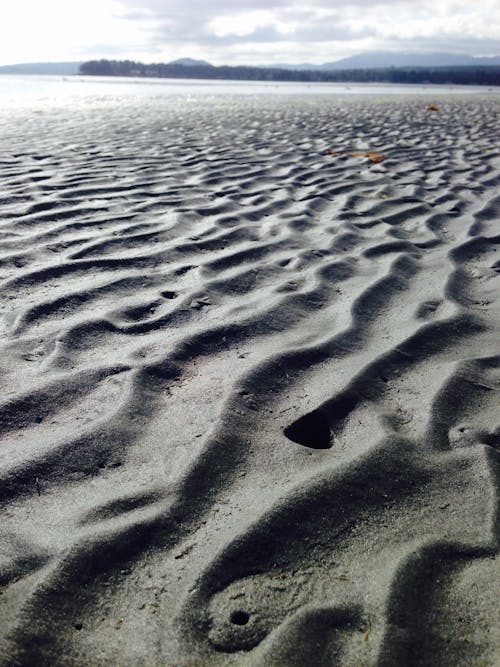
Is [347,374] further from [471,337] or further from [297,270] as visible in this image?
[297,270]

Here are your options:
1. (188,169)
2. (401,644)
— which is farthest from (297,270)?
(188,169)

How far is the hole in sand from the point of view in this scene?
1.69m

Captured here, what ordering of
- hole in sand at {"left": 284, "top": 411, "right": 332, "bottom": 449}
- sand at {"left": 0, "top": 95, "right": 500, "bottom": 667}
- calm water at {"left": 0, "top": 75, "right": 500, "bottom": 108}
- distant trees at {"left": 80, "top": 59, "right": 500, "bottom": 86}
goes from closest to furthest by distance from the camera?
1. sand at {"left": 0, "top": 95, "right": 500, "bottom": 667}
2. hole in sand at {"left": 284, "top": 411, "right": 332, "bottom": 449}
3. calm water at {"left": 0, "top": 75, "right": 500, "bottom": 108}
4. distant trees at {"left": 80, "top": 59, "right": 500, "bottom": 86}

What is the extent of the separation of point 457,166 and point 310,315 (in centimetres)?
400

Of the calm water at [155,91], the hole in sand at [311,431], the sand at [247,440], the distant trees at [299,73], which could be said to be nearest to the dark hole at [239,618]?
the sand at [247,440]

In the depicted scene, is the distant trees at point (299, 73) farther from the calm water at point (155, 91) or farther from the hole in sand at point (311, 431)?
the hole in sand at point (311, 431)

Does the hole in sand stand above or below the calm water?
below

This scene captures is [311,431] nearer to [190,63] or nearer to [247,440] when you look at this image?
[247,440]

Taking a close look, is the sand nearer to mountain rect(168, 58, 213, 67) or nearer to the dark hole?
the dark hole


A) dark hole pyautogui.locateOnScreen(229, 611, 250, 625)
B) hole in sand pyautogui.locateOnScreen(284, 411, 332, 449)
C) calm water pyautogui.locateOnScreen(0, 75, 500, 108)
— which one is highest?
calm water pyautogui.locateOnScreen(0, 75, 500, 108)

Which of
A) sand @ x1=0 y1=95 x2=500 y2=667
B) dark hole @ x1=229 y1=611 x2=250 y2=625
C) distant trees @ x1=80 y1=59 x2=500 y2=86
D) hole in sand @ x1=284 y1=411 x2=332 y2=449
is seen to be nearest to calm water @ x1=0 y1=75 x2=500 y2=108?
sand @ x1=0 y1=95 x2=500 y2=667

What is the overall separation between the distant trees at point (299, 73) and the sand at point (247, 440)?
162 feet

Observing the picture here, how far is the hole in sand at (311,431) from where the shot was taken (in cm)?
169

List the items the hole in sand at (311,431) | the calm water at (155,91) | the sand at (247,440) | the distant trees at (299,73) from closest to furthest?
the sand at (247,440) → the hole in sand at (311,431) → the calm water at (155,91) → the distant trees at (299,73)
